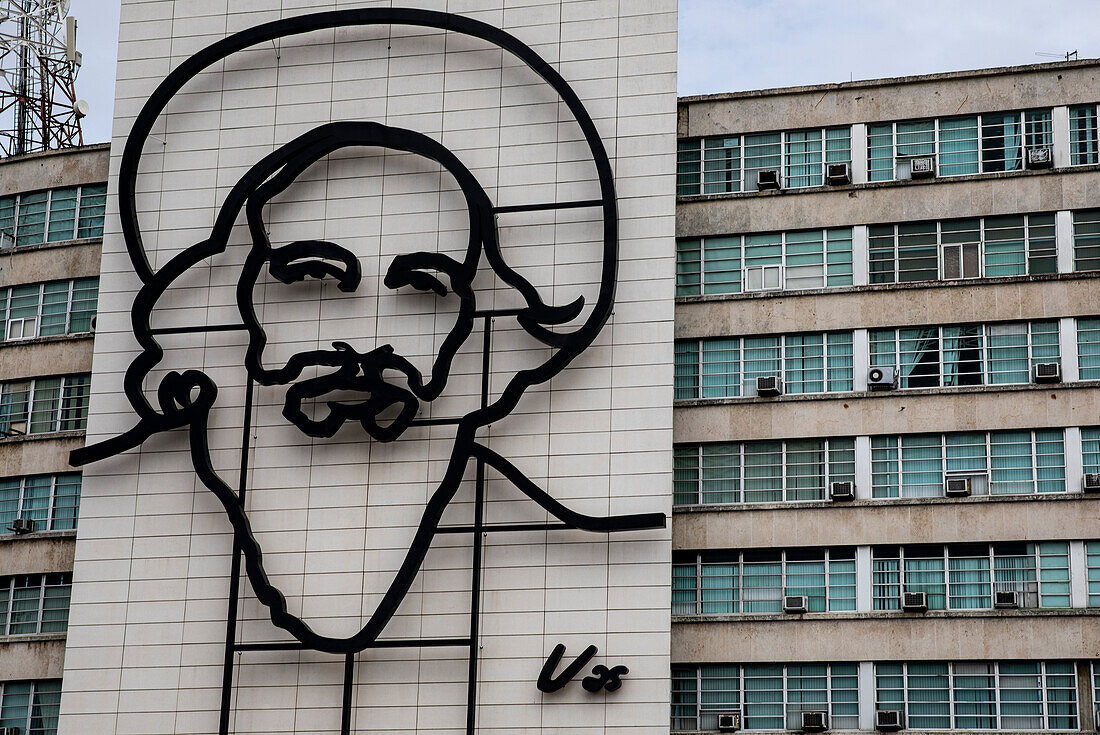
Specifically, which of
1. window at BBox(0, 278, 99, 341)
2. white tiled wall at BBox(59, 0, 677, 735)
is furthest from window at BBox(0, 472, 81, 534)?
white tiled wall at BBox(59, 0, 677, 735)

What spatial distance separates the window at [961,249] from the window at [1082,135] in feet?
4.58

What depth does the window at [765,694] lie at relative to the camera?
2983 centimetres

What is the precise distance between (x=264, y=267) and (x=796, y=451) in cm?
1140

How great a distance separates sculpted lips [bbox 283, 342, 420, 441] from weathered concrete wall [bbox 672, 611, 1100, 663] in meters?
6.93

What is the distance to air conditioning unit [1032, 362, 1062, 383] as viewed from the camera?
30.3 metres

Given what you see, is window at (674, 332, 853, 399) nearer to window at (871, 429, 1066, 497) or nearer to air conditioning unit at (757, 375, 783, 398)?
air conditioning unit at (757, 375, 783, 398)

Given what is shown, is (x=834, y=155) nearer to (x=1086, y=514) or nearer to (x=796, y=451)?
(x=796, y=451)

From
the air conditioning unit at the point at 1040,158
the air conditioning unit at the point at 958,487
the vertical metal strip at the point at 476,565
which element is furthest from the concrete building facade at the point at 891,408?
the vertical metal strip at the point at 476,565

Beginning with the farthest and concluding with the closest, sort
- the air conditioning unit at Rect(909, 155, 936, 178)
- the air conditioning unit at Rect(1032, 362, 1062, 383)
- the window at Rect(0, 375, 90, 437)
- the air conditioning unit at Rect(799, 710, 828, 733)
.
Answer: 1. the window at Rect(0, 375, 90, 437)
2. the air conditioning unit at Rect(909, 155, 936, 178)
3. the air conditioning unit at Rect(1032, 362, 1062, 383)
4. the air conditioning unit at Rect(799, 710, 828, 733)

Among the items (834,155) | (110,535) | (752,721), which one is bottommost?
(752,721)

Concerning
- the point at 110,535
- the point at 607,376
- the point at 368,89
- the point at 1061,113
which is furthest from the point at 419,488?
the point at 1061,113

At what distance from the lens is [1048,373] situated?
3031 centimetres

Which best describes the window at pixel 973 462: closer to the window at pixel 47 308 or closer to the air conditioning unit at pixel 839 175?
the air conditioning unit at pixel 839 175

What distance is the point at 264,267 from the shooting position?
3203cm
